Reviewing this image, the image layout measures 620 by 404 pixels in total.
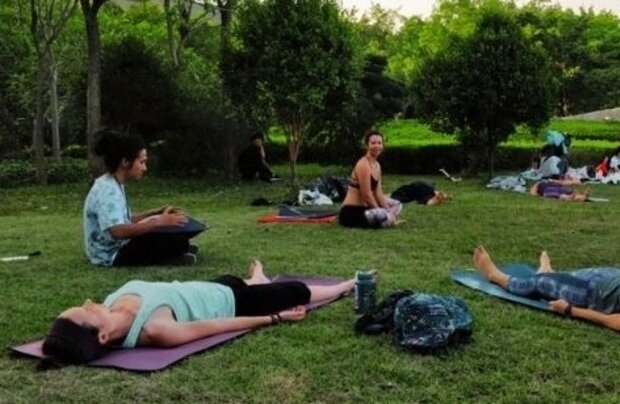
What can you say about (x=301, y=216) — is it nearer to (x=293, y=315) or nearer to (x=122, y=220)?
(x=122, y=220)

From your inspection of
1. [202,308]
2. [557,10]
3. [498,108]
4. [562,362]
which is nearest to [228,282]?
[202,308]

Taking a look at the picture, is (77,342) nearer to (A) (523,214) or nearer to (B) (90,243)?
(B) (90,243)

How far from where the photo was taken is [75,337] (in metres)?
4.14

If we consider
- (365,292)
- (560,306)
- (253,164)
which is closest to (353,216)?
(365,292)

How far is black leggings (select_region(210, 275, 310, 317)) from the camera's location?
4984 mm

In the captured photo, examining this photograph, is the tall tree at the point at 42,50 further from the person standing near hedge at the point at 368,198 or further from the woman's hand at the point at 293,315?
the woman's hand at the point at 293,315

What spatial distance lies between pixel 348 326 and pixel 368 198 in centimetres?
464

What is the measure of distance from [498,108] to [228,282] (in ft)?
39.3

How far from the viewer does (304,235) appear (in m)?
8.88

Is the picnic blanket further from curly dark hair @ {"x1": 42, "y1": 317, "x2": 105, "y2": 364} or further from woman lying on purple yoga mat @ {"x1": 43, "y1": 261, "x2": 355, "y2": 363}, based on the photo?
curly dark hair @ {"x1": 42, "y1": 317, "x2": 105, "y2": 364}

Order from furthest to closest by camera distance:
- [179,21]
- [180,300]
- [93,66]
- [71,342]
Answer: [179,21] → [93,66] → [180,300] → [71,342]

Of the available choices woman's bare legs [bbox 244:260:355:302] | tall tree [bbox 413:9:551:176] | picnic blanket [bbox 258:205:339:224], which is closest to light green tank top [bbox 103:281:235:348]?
woman's bare legs [bbox 244:260:355:302]

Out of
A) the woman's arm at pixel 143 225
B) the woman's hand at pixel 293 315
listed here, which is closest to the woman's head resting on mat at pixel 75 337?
the woman's hand at pixel 293 315

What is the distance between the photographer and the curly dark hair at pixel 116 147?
673cm
